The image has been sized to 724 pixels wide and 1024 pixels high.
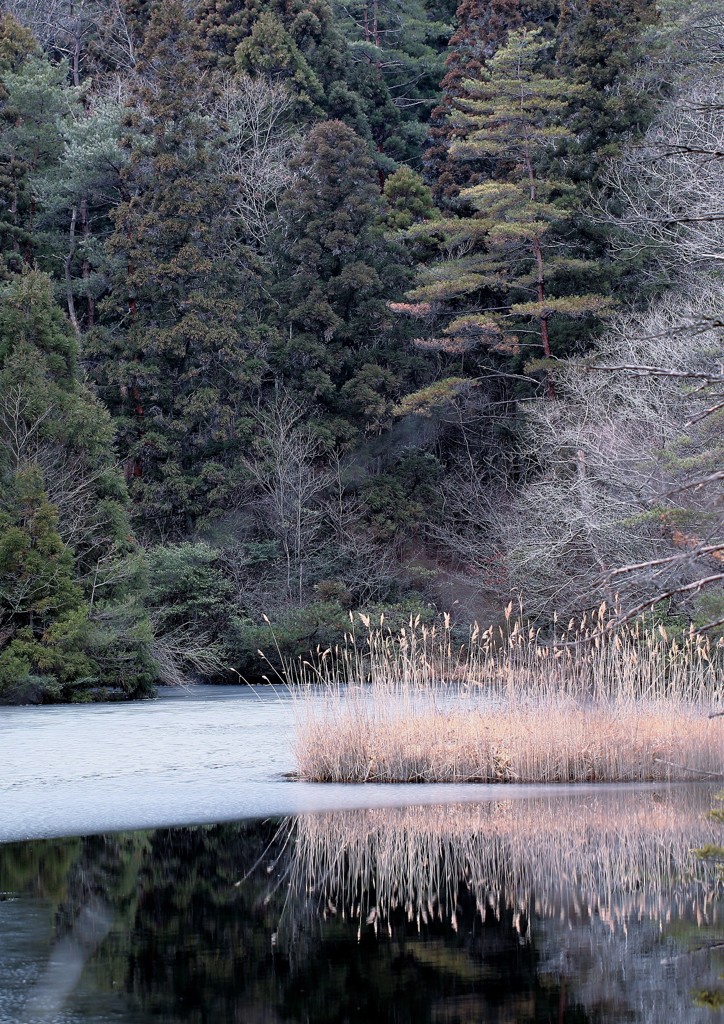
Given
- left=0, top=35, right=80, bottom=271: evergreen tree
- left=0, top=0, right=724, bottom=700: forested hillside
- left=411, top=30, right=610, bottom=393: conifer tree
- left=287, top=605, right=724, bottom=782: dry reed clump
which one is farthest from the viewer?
left=0, top=35, right=80, bottom=271: evergreen tree

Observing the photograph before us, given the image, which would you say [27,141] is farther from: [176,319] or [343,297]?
[343,297]

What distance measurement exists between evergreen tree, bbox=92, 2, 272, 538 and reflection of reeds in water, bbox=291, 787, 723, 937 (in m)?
20.5

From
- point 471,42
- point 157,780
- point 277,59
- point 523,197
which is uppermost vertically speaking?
point 471,42

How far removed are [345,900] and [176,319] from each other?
82.1ft

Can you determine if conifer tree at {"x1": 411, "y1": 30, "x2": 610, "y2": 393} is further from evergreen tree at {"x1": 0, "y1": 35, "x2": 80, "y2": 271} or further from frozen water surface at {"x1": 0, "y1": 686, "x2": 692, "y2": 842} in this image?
frozen water surface at {"x1": 0, "y1": 686, "x2": 692, "y2": 842}

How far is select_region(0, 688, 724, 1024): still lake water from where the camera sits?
5.27 metres

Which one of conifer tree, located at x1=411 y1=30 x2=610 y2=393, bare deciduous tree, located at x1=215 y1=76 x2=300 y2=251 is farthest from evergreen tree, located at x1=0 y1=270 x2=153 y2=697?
bare deciduous tree, located at x1=215 y1=76 x2=300 y2=251

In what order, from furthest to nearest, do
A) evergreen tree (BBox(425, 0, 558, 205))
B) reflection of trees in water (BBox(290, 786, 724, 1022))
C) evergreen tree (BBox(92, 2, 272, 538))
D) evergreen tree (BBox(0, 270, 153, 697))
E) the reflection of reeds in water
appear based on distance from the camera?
evergreen tree (BBox(425, 0, 558, 205))
evergreen tree (BBox(92, 2, 272, 538))
evergreen tree (BBox(0, 270, 153, 697))
the reflection of reeds in water
reflection of trees in water (BBox(290, 786, 724, 1022))

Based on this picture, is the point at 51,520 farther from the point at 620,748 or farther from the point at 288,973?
the point at 288,973

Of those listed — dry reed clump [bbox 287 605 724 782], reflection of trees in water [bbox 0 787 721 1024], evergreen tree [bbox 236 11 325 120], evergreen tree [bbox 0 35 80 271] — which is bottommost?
reflection of trees in water [bbox 0 787 721 1024]

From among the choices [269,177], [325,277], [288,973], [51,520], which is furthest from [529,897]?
[269,177]

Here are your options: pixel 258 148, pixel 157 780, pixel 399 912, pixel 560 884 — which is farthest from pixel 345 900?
pixel 258 148

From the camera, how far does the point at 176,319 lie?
31000 millimetres

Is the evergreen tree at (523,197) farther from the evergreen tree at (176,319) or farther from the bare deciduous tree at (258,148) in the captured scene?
the bare deciduous tree at (258,148)
